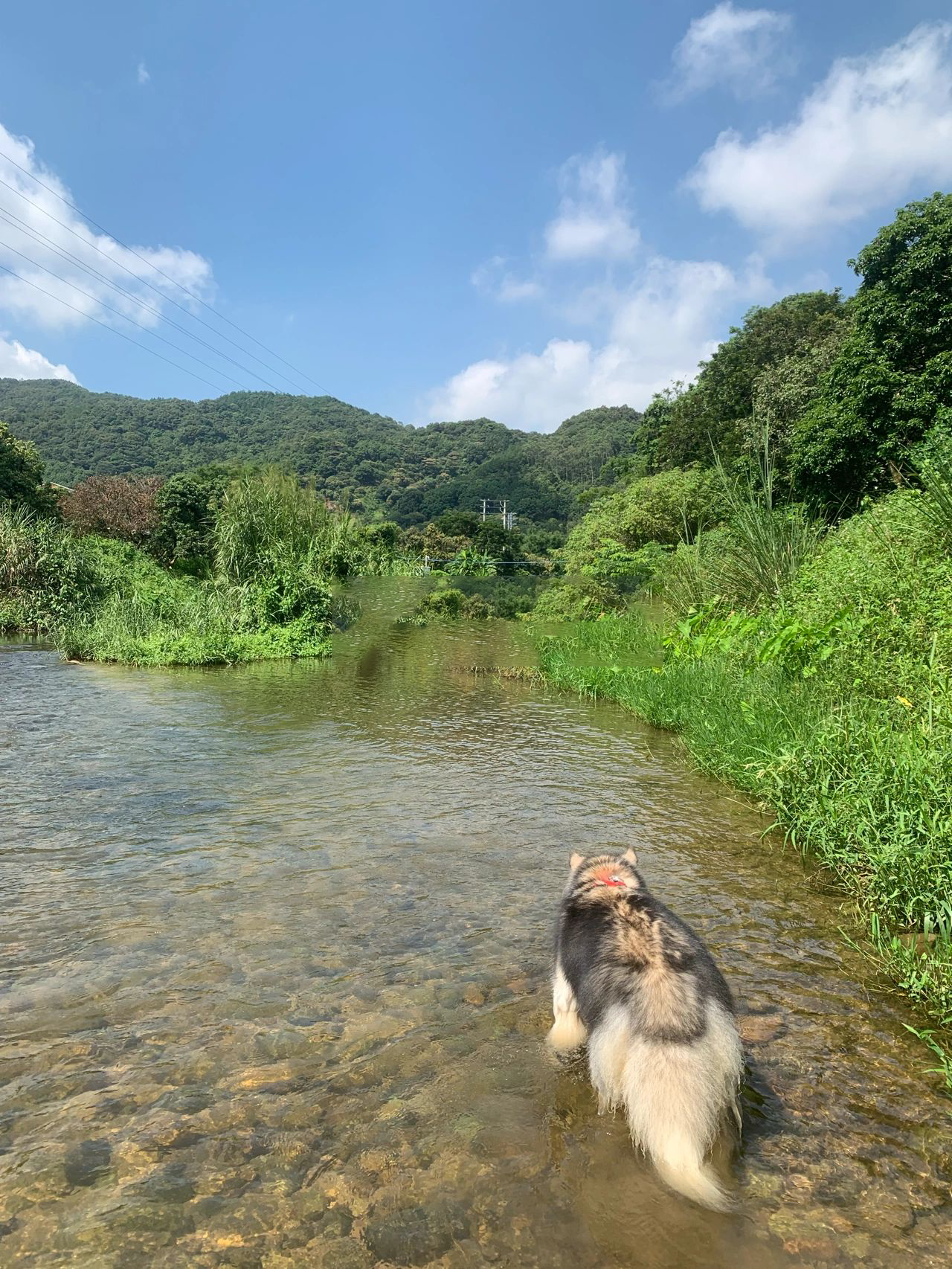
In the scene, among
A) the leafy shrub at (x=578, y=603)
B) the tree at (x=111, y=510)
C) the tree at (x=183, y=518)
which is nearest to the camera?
the leafy shrub at (x=578, y=603)

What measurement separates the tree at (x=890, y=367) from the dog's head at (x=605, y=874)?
1982 centimetres

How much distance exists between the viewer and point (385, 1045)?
111 inches

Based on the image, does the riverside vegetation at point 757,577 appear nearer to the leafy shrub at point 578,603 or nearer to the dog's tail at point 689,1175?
the leafy shrub at point 578,603

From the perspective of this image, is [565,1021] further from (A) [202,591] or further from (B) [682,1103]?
(A) [202,591]

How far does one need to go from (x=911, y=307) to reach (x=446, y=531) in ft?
154

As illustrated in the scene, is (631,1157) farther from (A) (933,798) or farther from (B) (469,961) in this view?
(A) (933,798)

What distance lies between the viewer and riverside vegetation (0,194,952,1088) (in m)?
4.39

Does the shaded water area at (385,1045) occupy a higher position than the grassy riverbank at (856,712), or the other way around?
the grassy riverbank at (856,712)

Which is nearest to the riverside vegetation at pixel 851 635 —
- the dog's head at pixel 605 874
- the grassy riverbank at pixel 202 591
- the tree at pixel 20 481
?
the dog's head at pixel 605 874

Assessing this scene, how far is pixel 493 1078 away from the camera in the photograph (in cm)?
264

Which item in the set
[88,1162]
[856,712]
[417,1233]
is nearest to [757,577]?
[856,712]

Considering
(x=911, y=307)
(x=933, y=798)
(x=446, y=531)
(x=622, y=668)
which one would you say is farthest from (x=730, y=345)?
→ (x=933, y=798)

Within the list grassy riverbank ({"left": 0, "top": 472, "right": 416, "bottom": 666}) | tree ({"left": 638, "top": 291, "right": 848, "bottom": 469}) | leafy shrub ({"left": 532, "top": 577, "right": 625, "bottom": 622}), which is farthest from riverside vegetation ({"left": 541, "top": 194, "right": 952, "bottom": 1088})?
tree ({"left": 638, "top": 291, "right": 848, "bottom": 469})

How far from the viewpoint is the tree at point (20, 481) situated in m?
30.3
